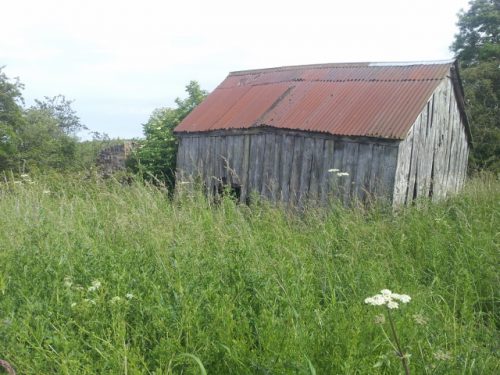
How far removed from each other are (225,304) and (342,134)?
5.92 meters

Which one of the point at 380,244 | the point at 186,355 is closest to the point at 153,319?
the point at 186,355

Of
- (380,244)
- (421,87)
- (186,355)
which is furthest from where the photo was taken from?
(421,87)

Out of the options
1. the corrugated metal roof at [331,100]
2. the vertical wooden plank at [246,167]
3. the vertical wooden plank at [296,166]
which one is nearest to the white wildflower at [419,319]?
the corrugated metal roof at [331,100]

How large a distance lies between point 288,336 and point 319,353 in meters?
0.21

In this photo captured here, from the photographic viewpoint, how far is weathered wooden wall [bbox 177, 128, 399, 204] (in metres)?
8.18

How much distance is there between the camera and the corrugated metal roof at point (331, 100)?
27.9ft

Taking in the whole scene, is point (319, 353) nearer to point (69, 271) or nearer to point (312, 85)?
point (69, 271)

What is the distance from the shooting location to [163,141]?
14633 mm

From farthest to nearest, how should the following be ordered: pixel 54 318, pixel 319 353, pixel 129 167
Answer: pixel 129 167 < pixel 54 318 < pixel 319 353

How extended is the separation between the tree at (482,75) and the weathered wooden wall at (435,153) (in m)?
4.79

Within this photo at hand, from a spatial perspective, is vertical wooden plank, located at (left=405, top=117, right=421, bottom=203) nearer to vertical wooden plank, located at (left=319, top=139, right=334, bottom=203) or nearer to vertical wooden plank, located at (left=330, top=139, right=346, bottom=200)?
vertical wooden plank, located at (left=330, top=139, right=346, bottom=200)

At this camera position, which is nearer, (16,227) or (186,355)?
(186,355)

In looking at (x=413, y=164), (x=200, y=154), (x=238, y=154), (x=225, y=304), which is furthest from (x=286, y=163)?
(x=225, y=304)

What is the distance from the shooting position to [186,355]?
2.56 meters
